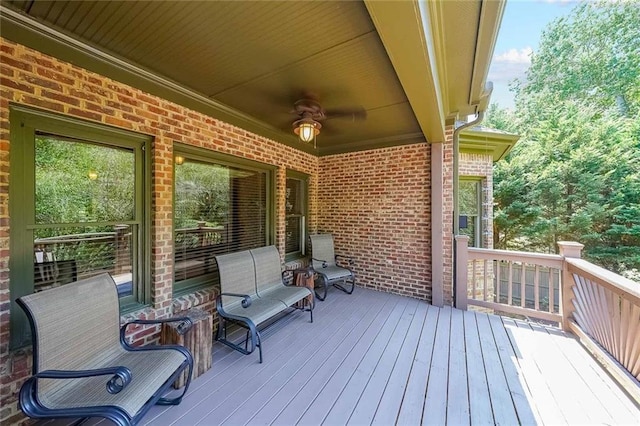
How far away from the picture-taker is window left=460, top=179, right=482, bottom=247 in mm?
5938

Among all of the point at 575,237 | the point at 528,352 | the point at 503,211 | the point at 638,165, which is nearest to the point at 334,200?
the point at 528,352

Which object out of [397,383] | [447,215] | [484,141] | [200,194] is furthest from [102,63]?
[484,141]

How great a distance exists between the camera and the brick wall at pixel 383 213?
4.30 meters

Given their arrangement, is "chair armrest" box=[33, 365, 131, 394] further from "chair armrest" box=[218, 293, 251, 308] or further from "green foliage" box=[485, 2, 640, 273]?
"green foliage" box=[485, 2, 640, 273]

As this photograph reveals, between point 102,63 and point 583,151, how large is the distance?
1142 cm

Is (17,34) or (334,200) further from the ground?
(17,34)

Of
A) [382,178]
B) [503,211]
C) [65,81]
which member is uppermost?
[65,81]

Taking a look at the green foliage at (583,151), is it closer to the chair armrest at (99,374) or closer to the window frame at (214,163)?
the window frame at (214,163)

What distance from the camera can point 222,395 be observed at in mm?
2018

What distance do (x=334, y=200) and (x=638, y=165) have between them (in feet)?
28.9

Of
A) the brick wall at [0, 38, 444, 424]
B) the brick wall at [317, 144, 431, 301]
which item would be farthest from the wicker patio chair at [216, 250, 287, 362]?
the brick wall at [317, 144, 431, 301]

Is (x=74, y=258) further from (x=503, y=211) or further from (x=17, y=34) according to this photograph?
(x=503, y=211)

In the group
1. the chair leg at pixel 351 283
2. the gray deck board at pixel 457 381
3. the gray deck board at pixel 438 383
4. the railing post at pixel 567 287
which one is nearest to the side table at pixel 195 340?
the gray deck board at pixel 438 383

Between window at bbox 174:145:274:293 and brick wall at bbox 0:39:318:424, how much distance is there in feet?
0.61
